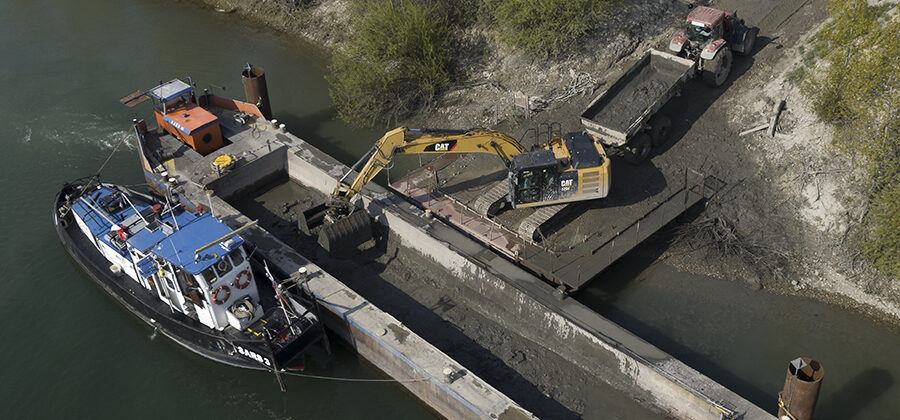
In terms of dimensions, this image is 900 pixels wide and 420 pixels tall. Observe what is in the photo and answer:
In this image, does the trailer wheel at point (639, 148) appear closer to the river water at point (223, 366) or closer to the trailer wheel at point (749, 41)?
the river water at point (223, 366)

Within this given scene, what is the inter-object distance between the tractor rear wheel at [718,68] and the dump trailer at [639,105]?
578mm

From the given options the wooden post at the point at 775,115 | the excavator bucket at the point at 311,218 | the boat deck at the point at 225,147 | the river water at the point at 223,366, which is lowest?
the river water at the point at 223,366

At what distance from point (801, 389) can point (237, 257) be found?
551 inches

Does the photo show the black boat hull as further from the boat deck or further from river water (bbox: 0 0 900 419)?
the boat deck

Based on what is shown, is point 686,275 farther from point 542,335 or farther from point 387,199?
point 387,199

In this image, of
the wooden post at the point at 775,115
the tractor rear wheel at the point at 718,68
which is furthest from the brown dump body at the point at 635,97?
the wooden post at the point at 775,115

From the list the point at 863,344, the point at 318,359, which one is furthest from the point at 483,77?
the point at 863,344

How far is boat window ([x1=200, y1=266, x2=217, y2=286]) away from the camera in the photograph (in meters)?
19.8

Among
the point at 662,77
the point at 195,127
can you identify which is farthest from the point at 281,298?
the point at 662,77

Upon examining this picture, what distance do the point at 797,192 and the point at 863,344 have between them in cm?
549

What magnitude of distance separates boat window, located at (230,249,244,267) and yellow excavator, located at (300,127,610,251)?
350 cm

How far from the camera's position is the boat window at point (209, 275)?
781 inches

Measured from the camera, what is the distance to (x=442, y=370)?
1959cm

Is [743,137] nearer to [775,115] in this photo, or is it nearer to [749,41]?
[775,115]
